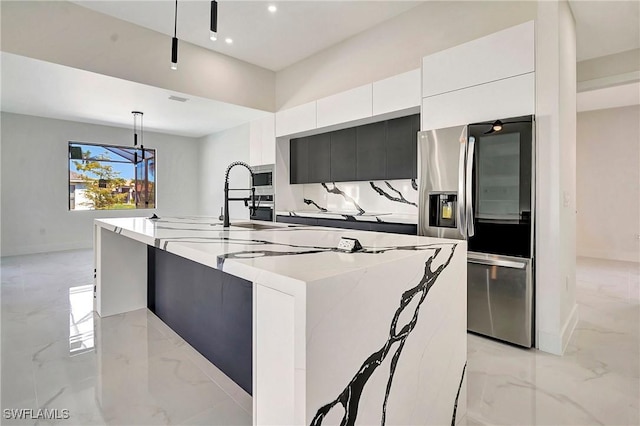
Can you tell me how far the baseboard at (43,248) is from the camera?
564 cm

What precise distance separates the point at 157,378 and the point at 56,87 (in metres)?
4.27

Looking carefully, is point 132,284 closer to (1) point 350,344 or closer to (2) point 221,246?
(2) point 221,246

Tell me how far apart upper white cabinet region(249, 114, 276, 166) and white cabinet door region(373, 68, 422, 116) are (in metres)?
2.01

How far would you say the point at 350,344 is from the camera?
35.9 inches

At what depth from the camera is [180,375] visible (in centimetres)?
190

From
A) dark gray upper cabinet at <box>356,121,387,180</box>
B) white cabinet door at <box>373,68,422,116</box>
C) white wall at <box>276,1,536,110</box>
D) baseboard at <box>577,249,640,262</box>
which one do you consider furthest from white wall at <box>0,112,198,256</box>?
baseboard at <box>577,249,640,262</box>

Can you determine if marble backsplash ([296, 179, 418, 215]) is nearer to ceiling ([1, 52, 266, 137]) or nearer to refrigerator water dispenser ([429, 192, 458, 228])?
refrigerator water dispenser ([429, 192, 458, 228])

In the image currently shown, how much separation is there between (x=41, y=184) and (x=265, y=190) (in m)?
4.35

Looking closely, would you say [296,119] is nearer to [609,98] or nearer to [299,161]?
[299,161]

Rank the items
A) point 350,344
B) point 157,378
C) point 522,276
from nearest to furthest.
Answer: point 350,344 < point 157,378 < point 522,276

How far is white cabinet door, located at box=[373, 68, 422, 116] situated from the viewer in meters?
3.20

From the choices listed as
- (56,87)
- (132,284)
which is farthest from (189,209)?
(132,284)

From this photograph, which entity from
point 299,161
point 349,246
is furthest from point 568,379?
point 299,161

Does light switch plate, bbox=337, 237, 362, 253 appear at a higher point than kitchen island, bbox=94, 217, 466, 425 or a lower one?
higher
